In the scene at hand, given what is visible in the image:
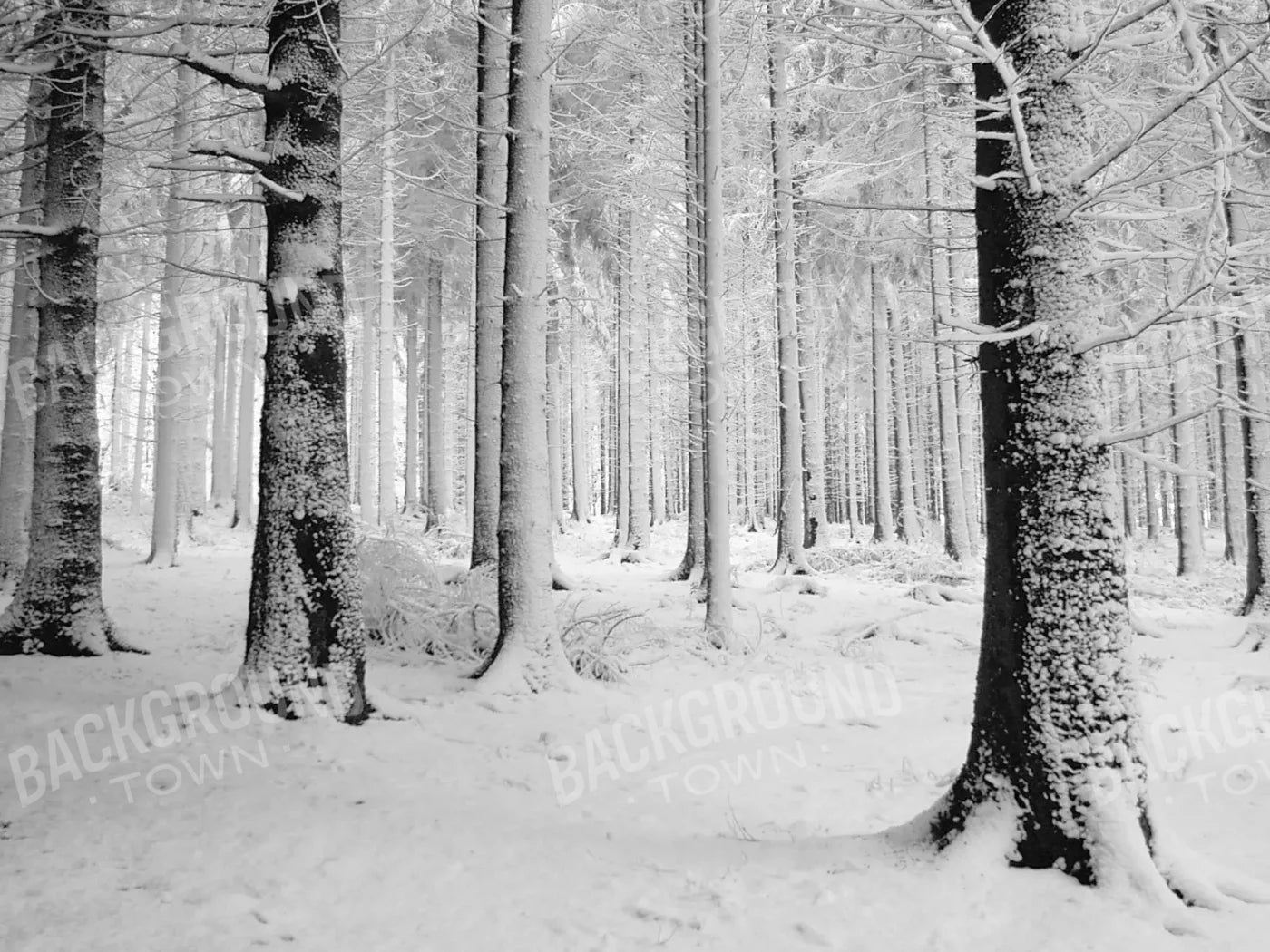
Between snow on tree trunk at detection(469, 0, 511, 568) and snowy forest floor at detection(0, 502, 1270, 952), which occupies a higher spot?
snow on tree trunk at detection(469, 0, 511, 568)

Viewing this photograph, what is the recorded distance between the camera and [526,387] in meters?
5.48

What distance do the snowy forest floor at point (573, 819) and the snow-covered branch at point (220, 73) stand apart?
3965mm

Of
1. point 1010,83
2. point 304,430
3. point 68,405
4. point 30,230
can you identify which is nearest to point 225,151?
point 304,430

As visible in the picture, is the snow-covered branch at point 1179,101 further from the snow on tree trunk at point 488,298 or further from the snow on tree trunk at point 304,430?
the snow on tree trunk at point 488,298

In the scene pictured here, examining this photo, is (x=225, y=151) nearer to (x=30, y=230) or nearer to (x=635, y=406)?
(x=30, y=230)

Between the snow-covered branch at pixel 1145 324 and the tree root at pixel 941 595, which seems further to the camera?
the tree root at pixel 941 595

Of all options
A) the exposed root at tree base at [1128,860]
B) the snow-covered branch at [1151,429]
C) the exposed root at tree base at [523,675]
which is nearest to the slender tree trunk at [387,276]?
the exposed root at tree base at [523,675]

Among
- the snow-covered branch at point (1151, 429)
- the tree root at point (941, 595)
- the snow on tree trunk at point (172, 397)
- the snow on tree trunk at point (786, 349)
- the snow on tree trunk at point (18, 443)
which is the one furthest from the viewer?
the snow on tree trunk at point (786, 349)

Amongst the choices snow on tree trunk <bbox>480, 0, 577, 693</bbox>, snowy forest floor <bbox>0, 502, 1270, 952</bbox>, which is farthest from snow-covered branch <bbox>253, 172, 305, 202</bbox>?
snowy forest floor <bbox>0, 502, 1270, 952</bbox>

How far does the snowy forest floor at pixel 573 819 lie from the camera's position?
229 cm

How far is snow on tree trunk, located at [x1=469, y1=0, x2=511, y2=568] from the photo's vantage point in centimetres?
820

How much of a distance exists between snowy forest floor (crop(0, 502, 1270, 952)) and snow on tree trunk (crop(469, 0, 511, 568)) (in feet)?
8.41

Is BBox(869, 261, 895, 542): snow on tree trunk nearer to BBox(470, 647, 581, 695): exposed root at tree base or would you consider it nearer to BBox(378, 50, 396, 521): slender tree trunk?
BBox(378, 50, 396, 521): slender tree trunk

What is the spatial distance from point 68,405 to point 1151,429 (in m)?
7.36
